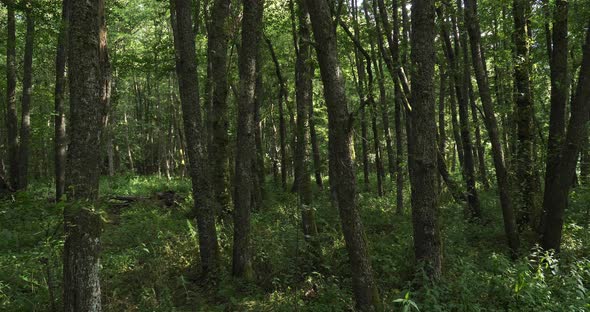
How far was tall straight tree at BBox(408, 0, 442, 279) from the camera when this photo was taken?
6145 mm

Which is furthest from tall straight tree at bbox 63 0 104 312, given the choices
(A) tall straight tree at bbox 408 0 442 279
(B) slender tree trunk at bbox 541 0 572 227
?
(B) slender tree trunk at bbox 541 0 572 227

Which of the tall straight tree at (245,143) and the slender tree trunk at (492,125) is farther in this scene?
the slender tree trunk at (492,125)

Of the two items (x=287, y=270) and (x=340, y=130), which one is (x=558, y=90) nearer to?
(x=340, y=130)

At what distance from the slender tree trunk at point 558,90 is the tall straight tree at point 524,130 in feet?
2.88

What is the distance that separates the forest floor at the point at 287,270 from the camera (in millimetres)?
5758

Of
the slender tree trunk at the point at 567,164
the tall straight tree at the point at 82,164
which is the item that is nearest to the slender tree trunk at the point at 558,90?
the slender tree trunk at the point at 567,164

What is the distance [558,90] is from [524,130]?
1542 mm

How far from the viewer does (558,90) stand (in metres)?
9.27

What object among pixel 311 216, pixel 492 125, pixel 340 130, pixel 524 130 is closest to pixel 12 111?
pixel 311 216

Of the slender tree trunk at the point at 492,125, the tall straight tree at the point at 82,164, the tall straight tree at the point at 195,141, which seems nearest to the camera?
the tall straight tree at the point at 82,164

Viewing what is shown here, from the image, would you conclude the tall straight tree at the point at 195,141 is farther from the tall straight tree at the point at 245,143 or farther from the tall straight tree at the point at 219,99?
the tall straight tree at the point at 219,99

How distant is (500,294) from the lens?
587cm

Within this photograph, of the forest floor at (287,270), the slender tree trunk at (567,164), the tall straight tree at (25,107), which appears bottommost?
the forest floor at (287,270)

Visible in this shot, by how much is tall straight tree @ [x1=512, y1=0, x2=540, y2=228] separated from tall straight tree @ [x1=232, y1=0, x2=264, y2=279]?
6.78 meters
